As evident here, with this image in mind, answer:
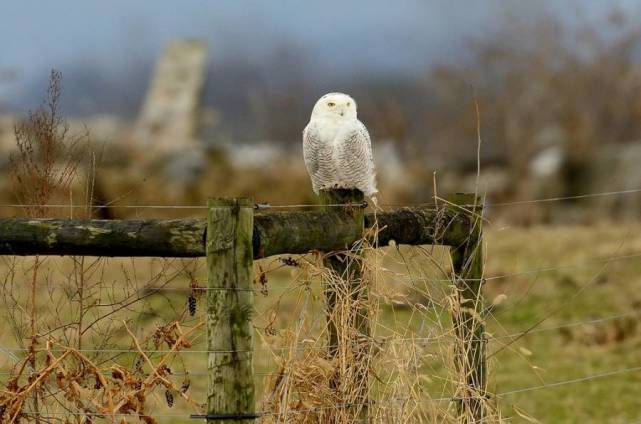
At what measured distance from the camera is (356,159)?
4.37 meters

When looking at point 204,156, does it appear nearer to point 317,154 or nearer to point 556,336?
point 556,336

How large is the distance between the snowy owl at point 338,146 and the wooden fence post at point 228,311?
0.94 meters

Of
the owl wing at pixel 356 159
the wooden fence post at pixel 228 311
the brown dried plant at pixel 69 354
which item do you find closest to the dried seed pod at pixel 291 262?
the brown dried plant at pixel 69 354

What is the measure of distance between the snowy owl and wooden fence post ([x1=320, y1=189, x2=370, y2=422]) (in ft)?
0.22

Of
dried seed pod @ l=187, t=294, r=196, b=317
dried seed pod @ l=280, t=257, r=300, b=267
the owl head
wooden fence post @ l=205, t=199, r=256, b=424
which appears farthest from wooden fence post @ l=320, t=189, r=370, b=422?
wooden fence post @ l=205, t=199, r=256, b=424

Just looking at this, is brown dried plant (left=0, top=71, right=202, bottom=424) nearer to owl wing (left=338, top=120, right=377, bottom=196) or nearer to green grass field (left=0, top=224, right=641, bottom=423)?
green grass field (left=0, top=224, right=641, bottom=423)

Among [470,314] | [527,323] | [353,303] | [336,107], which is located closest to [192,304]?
[353,303]

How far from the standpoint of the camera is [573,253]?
1375cm

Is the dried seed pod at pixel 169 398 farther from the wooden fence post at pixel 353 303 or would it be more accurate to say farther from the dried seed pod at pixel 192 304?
the wooden fence post at pixel 353 303

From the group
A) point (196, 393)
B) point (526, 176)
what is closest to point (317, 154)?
point (196, 393)

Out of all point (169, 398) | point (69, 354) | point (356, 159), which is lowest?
point (169, 398)

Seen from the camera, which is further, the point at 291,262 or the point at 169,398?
the point at 291,262

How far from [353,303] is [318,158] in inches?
26.3

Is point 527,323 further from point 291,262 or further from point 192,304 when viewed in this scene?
point 192,304
